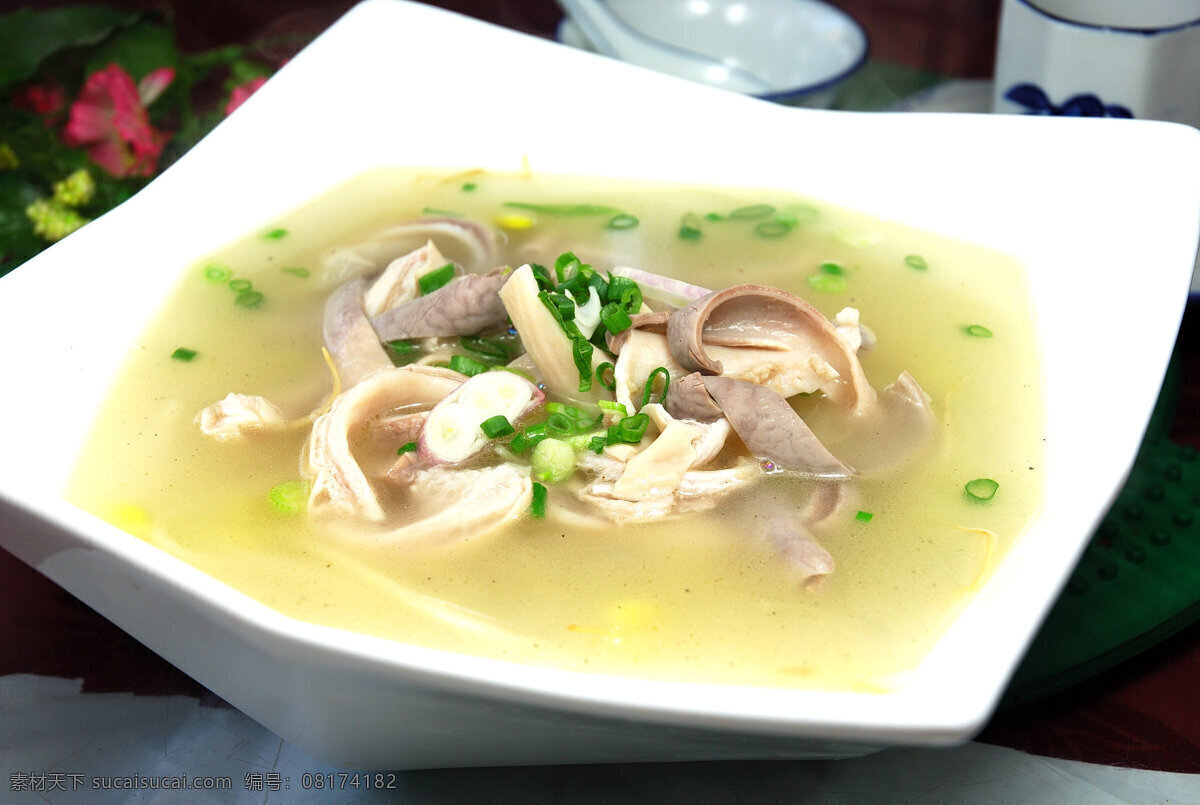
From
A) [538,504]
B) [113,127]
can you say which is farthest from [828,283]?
[113,127]

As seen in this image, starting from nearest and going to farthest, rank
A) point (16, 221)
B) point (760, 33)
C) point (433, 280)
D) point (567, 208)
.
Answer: point (433, 280) < point (567, 208) < point (16, 221) < point (760, 33)

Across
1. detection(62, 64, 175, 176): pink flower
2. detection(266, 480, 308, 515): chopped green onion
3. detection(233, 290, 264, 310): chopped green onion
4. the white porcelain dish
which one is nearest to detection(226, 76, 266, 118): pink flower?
detection(62, 64, 175, 176): pink flower

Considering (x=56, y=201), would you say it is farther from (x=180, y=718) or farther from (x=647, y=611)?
(x=647, y=611)

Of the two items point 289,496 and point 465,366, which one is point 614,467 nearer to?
point 465,366

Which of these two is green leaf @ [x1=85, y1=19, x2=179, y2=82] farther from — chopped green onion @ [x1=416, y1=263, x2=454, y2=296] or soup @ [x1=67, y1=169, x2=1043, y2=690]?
chopped green onion @ [x1=416, y1=263, x2=454, y2=296]

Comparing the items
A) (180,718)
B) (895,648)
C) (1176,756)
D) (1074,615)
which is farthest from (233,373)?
(1176,756)

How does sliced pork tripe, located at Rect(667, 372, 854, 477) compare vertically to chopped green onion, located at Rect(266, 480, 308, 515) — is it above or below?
above
